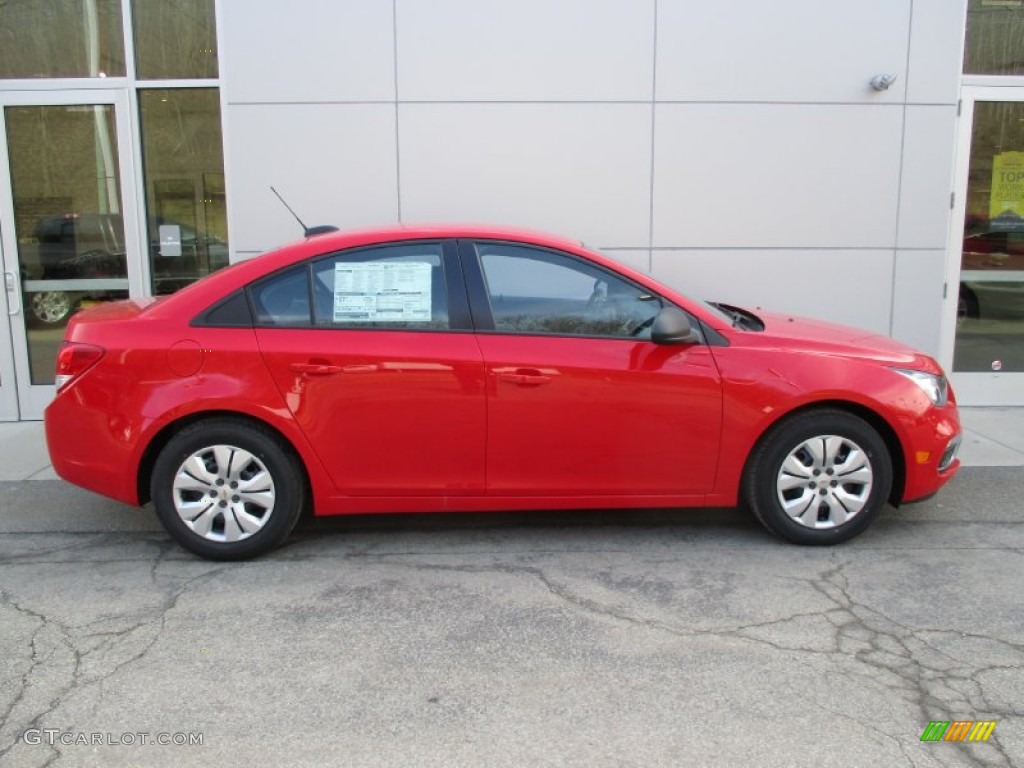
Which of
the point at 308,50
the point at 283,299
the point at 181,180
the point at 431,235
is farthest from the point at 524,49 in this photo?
the point at 283,299

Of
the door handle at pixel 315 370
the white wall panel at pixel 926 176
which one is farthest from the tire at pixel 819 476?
the white wall panel at pixel 926 176

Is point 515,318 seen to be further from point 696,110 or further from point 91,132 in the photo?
point 91,132

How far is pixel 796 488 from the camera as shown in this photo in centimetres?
431

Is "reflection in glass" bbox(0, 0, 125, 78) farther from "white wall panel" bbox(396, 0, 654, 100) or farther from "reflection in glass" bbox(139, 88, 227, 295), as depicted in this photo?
"white wall panel" bbox(396, 0, 654, 100)

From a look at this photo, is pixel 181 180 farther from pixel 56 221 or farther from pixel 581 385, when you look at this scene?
pixel 581 385

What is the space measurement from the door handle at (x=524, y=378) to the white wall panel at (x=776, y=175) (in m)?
3.41

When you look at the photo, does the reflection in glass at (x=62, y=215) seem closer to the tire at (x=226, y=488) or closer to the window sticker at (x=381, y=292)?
the tire at (x=226, y=488)

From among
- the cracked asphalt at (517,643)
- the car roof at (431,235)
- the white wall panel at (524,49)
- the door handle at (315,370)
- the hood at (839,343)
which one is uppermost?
the white wall panel at (524,49)

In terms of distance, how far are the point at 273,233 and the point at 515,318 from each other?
140 inches

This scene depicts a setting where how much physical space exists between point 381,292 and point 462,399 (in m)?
0.68

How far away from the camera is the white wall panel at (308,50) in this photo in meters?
6.77

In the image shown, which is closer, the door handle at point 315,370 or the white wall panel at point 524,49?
the door handle at point 315,370

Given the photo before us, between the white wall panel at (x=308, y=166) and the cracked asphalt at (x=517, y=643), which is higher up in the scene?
the white wall panel at (x=308, y=166)

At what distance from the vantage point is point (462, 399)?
4.11 metres
